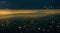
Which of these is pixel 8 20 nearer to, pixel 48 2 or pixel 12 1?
pixel 12 1

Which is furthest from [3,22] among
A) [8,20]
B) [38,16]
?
[38,16]

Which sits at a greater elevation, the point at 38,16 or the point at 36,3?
the point at 36,3

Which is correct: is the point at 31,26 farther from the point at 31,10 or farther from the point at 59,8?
the point at 59,8

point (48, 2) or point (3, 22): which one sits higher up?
point (48, 2)

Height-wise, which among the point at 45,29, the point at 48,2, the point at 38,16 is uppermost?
the point at 48,2

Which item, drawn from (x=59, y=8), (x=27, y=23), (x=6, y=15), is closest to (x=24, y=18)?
(x=27, y=23)

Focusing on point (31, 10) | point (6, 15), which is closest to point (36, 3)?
point (31, 10)

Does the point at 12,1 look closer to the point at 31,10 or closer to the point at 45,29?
the point at 31,10
